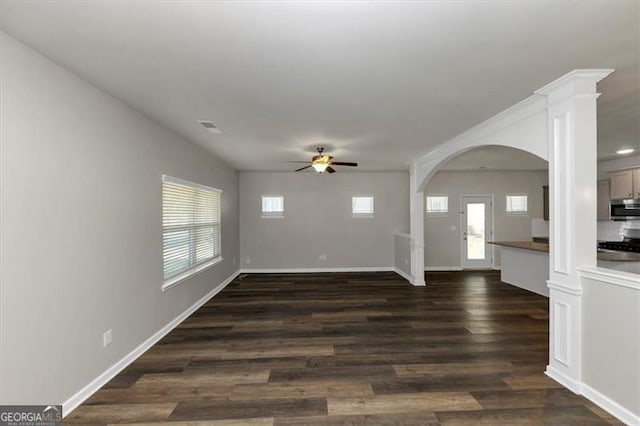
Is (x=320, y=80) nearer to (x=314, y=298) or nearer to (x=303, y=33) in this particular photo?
(x=303, y=33)

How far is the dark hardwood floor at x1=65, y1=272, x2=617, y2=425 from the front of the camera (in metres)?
2.22

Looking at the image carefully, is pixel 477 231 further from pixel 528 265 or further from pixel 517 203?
pixel 528 265

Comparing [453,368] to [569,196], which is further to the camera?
[453,368]

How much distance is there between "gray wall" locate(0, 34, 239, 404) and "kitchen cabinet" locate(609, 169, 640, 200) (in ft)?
27.6

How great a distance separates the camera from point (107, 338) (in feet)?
8.82

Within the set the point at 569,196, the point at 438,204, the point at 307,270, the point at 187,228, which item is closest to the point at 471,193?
the point at 438,204

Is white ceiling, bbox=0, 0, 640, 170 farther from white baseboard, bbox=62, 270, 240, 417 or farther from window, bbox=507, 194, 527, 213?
window, bbox=507, 194, 527, 213

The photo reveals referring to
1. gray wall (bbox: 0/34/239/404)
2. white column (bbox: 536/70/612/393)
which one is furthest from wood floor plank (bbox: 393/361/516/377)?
gray wall (bbox: 0/34/239/404)

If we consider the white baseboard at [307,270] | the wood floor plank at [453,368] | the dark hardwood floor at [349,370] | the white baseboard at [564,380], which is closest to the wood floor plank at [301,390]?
the dark hardwood floor at [349,370]

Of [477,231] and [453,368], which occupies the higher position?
[477,231]

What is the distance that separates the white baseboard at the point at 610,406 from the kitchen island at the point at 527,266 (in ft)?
11.0

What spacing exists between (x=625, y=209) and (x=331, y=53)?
7.10 m

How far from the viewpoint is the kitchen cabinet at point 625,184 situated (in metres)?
5.66

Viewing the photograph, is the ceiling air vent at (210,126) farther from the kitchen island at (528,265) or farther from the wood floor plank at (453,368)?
the kitchen island at (528,265)
